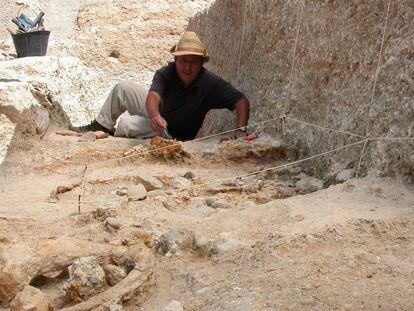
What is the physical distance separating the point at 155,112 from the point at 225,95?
62cm

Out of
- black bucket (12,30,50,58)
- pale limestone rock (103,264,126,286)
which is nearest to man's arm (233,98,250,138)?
pale limestone rock (103,264,126,286)

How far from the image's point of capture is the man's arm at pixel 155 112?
17.2ft

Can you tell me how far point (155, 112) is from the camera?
5.32 m

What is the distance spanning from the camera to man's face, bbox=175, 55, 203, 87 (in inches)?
217

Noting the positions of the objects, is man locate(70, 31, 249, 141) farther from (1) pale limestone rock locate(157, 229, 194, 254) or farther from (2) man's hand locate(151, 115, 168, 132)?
(1) pale limestone rock locate(157, 229, 194, 254)

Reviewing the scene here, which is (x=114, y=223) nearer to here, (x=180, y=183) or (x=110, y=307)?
(x=110, y=307)

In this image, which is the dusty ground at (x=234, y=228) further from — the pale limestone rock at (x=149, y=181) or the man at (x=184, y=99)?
the man at (x=184, y=99)

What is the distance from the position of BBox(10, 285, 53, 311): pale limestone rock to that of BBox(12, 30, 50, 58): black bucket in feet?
20.3

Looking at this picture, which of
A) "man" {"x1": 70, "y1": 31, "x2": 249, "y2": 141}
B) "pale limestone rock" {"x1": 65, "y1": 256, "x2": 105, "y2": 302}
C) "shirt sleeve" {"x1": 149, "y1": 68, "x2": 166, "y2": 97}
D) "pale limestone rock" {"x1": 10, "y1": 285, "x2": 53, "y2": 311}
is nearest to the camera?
"pale limestone rock" {"x1": 10, "y1": 285, "x2": 53, "y2": 311}

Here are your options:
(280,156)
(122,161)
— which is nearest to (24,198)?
(122,161)

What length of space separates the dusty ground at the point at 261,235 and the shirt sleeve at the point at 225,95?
1.05 m

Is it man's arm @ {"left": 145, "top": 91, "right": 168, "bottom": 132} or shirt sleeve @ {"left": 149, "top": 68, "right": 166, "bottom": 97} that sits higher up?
shirt sleeve @ {"left": 149, "top": 68, "right": 166, "bottom": 97}

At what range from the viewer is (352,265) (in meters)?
2.38

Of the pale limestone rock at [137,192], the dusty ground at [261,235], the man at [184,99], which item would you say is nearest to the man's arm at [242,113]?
the man at [184,99]
